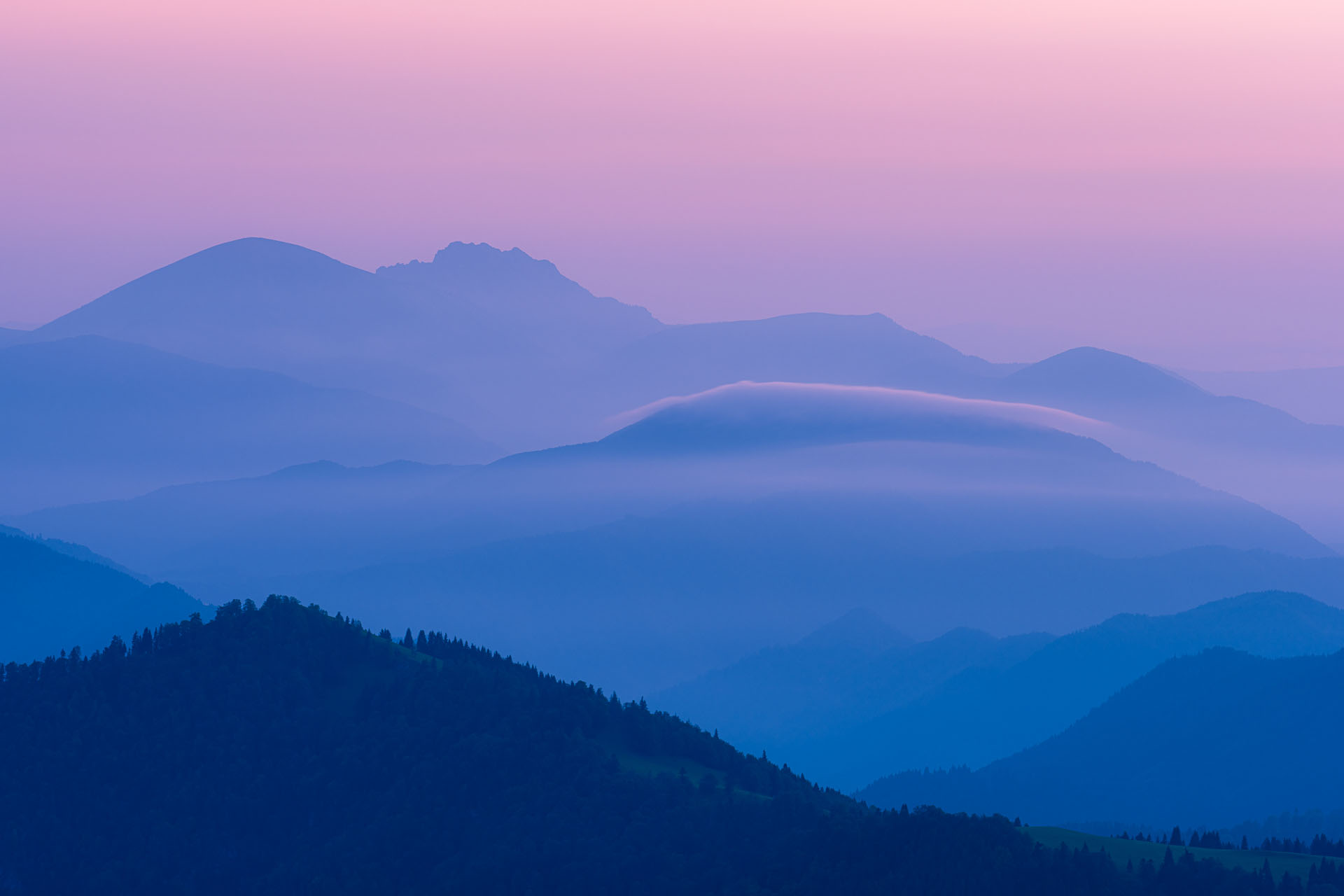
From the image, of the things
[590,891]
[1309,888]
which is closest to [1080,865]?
[1309,888]

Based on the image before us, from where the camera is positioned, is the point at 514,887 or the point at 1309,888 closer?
the point at 1309,888

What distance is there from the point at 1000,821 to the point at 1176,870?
17.9 metres

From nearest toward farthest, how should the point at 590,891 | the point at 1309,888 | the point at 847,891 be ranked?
the point at 1309,888, the point at 847,891, the point at 590,891

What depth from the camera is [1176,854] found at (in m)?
177

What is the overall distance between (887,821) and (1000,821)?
11346 mm

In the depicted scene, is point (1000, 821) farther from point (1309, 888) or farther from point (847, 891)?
point (1309, 888)

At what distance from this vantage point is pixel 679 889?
188 metres

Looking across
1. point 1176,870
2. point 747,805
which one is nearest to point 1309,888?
point 1176,870

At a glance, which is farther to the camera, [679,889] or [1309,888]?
[679,889]

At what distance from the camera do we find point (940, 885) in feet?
574

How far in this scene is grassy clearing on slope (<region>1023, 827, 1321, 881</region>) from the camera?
17488cm

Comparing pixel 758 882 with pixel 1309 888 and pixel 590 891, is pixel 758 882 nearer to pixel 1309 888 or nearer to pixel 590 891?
pixel 590 891

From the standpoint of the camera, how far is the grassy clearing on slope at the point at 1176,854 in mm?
174875

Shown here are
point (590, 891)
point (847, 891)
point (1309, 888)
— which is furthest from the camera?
point (590, 891)
